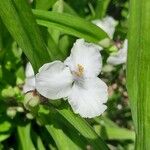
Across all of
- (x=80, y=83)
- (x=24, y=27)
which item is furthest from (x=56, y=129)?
(x=24, y=27)

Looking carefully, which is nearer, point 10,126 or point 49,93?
point 49,93

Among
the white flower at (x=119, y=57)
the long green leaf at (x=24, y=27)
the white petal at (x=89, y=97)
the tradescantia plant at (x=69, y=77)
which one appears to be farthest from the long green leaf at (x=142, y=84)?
the white flower at (x=119, y=57)

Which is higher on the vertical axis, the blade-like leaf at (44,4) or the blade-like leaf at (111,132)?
the blade-like leaf at (44,4)

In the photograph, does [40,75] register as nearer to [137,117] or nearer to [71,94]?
[71,94]

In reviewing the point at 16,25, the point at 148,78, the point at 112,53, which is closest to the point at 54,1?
the point at 112,53

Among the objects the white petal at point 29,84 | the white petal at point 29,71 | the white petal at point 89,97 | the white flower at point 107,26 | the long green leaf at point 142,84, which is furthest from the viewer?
the white flower at point 107,26

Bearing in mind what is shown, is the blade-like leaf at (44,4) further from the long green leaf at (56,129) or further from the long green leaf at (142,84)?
the long green leaf at (142,84)
